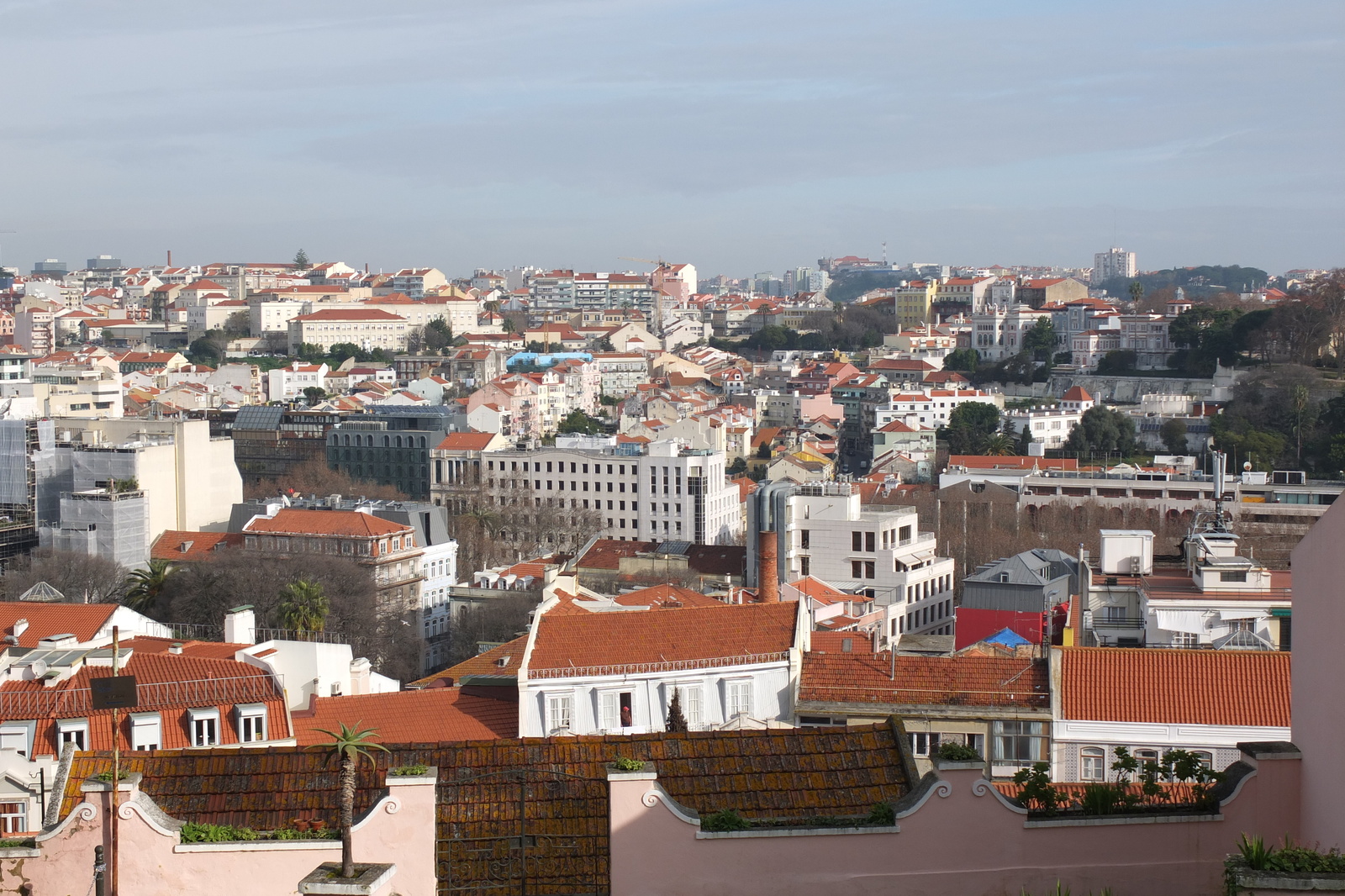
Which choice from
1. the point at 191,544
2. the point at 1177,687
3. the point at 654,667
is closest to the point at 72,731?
the point at 654,667

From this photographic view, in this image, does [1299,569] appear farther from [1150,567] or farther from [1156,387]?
[1156,387]

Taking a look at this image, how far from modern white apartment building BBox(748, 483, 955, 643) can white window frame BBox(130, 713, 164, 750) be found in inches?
741

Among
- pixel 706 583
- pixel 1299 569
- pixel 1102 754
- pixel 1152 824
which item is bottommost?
pixel 706 583

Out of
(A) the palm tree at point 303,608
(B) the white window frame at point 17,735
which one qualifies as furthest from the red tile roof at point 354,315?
(B) the white window frame at point 17,735

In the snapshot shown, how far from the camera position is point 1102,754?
12.4 meters

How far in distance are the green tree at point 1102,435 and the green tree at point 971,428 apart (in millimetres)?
3568

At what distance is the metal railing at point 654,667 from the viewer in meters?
14.4

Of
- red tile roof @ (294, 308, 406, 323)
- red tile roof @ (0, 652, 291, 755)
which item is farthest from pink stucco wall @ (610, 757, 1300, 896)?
red tile roof @ (294, 308, 406, 323)

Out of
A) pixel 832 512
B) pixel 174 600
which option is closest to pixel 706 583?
pixel 832 512

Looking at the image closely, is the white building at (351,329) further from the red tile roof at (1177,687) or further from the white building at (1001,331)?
the red tile roof at (1177,687)

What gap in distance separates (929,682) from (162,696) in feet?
20.1

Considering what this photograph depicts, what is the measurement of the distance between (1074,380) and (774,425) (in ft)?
45.5

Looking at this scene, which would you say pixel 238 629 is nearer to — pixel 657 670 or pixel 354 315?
pixel 657 670

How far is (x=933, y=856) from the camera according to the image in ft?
19.8
